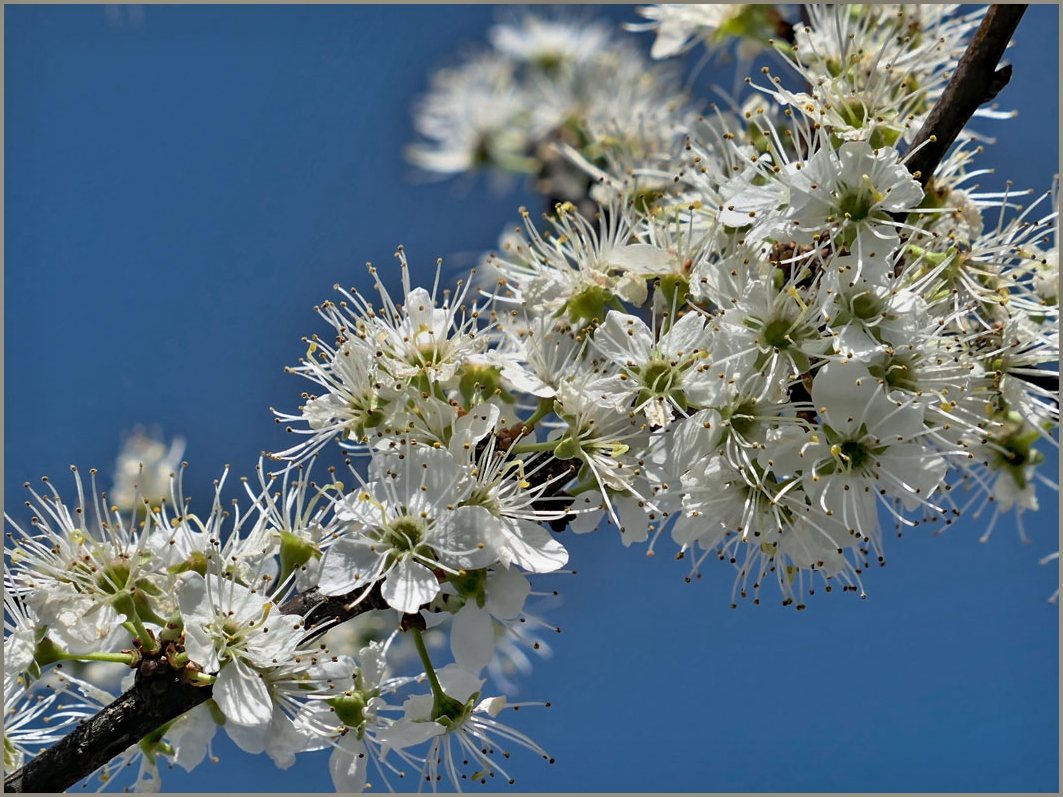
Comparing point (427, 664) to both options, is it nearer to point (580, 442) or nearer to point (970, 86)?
point (580, 442)

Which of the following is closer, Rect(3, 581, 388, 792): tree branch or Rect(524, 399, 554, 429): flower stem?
Rect(3, 581, 388, 792): tree branch

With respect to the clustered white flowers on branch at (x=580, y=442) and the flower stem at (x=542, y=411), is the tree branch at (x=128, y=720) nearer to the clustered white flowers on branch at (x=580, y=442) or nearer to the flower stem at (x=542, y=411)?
the clustered white flowers on branch at (x=580, y=442)

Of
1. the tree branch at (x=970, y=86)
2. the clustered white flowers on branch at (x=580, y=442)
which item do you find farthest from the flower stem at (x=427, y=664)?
the tree branch at (x=970, y=86)

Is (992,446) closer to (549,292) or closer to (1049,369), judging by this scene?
(1049,369)

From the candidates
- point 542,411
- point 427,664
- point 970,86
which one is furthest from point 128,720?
point 970,86

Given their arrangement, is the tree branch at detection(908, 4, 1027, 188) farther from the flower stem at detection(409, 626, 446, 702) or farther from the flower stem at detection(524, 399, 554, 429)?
the flower stem at detection(409, 626, 446, 702)

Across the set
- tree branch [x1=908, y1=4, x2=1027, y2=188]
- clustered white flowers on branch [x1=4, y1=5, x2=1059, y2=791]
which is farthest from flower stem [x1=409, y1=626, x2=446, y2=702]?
tree branch [x1=908, y1=4, x2=1027, y2=188]
